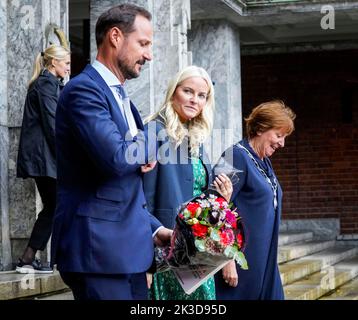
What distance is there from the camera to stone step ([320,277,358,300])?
28.9 feet

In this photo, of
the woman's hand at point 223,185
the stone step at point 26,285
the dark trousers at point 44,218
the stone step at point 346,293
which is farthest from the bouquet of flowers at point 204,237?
the stone step at point 346,293

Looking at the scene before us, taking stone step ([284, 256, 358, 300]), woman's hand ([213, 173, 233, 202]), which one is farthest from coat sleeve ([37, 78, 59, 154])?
woman's hand ([213, 173, 233, 202])

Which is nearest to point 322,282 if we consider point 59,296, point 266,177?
point 59,296

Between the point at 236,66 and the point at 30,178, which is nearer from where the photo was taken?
the point at 30,178

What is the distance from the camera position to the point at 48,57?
6758mm

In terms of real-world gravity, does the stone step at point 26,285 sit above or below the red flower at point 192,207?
below

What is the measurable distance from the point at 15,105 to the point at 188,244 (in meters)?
4.23

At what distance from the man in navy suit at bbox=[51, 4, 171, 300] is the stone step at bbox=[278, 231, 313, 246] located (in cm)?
865

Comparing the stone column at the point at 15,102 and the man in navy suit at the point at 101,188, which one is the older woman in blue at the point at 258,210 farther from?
the stone column at the point at 15,102

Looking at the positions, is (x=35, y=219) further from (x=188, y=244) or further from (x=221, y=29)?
(x=221, y=29)

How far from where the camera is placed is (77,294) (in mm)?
3010

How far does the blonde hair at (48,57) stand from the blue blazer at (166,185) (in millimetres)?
2761

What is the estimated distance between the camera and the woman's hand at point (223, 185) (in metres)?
4.02
